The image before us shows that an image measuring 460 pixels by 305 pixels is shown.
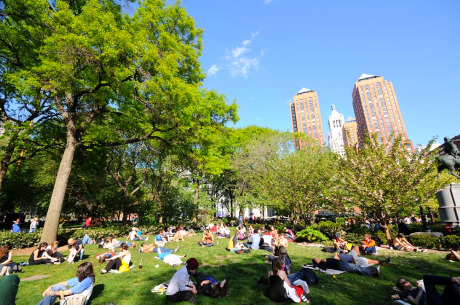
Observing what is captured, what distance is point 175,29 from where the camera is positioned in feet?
66.1

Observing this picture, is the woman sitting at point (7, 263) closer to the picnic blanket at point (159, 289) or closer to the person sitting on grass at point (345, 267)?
the picnic blanket at point (159, 289)

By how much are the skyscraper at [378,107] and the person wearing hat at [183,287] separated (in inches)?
5189

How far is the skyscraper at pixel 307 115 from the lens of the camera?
139 meters

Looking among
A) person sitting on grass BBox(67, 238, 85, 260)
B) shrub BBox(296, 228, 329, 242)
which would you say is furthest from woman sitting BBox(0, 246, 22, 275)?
shrub BBox(296, 228, 329, 242)

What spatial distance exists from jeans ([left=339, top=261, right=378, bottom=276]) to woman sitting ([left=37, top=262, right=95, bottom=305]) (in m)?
8.44

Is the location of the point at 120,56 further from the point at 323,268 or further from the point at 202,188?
the point at 202,188

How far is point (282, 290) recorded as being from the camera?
5.48 meters

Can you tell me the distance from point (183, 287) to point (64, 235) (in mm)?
15439

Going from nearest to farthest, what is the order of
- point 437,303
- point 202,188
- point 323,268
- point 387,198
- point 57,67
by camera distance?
point 437,303 < point 323,268 < point 57,67 < point 387,198 < point 202,188

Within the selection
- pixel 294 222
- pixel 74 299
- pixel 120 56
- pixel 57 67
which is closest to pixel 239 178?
pixel 294 222

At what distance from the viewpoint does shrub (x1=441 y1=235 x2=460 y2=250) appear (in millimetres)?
11148

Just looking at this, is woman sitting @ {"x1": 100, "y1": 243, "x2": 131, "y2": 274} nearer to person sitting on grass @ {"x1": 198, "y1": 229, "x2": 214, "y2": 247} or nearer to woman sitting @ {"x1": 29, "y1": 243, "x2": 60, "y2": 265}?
woman sitting @ {"x1": 29, "y1": 243, "x2": 60, "y2": 265}

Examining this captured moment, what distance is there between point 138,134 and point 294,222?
1666cm

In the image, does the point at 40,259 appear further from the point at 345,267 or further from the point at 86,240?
the point at 345,267
